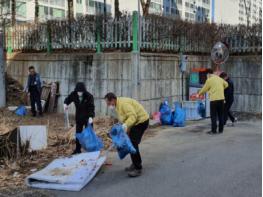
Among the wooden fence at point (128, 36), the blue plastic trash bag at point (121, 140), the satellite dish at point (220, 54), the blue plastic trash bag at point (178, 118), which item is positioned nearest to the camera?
the blue plastic trash bag at point (121, 140)

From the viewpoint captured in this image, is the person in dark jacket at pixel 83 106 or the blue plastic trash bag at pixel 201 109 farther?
the blue plastic trash bag at pixel 201 109

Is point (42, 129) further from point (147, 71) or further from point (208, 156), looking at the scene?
point (147, 71)

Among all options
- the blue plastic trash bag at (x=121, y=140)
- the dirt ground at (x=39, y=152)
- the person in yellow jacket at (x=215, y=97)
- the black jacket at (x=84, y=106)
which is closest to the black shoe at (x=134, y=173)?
the blue plastic trash bag at (x=121, y=140)

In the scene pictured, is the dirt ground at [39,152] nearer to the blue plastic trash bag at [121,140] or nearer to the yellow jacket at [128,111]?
the blue plastic trash bag at [121,140]

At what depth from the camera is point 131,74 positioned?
38.7 ft

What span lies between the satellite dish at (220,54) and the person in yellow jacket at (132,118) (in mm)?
7867

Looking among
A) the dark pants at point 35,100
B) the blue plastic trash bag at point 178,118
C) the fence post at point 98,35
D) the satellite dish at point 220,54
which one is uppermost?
the fence post at point 98,35

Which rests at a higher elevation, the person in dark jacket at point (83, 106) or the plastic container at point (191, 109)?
the person in dark jacket at point (83, 106)

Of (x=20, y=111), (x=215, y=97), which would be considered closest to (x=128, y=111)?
(x=215, y=97)

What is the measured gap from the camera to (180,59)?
13.8 metres

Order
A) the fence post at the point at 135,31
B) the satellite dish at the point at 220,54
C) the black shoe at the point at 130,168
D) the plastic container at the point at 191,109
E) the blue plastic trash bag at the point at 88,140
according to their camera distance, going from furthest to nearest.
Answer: the satellite dish at the point at 220,54 < the plastic container at the point at 191,109 < the fence post at the point at 135,31 < the blue plastic trash bag at the point at 88,140 < the black shoe at the point at 130,168

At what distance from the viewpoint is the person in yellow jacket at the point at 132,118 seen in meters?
6.47

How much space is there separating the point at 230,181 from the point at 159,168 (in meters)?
1.33

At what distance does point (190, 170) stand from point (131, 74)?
5.17 metres
